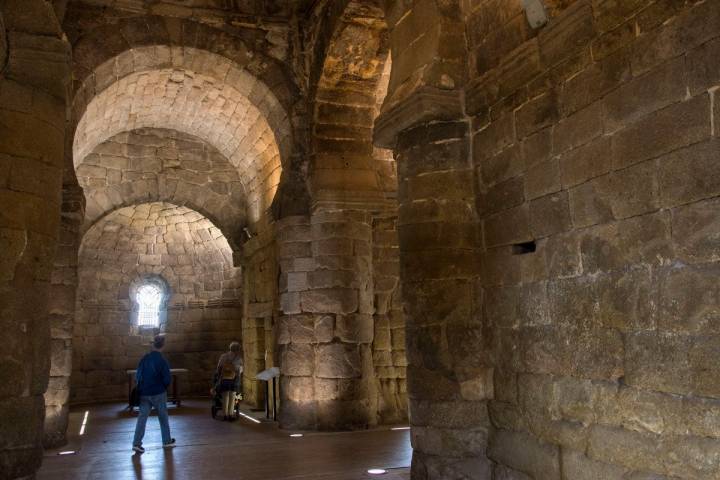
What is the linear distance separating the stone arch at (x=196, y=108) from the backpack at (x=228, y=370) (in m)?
2.61

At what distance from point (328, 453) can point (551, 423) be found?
330cm

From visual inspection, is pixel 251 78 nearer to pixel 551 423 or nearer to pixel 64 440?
pixel 64 440

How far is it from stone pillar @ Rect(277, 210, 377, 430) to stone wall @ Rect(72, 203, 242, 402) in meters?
7.06

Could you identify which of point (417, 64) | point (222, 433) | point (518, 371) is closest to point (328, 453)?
point (222, 433)

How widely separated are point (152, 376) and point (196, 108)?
5134mm

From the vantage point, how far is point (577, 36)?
3824 millimetres

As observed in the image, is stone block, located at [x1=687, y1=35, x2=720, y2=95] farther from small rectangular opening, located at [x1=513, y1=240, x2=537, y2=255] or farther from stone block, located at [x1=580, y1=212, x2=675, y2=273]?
small rectangular opening, located at [x1=513, y1=240, x2=537, y2=255]

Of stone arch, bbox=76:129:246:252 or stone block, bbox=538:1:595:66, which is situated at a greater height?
stone arch, bbox=76:129:246:252

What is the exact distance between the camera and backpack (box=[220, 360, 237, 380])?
384 inches

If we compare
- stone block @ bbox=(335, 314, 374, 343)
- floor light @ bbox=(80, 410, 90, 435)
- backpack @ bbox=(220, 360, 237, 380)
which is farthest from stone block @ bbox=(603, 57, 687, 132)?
floor light @ bbox=(80, 410, 90, 435)

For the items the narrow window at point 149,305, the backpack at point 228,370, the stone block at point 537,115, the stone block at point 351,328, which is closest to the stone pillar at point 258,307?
the backpack at point 228,370

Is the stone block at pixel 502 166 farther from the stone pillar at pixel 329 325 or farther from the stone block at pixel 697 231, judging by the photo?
the stone pillar at pixel 329 325

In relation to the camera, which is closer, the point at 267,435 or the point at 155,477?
the point at 155,477

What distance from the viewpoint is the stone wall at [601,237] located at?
9.70 feet
